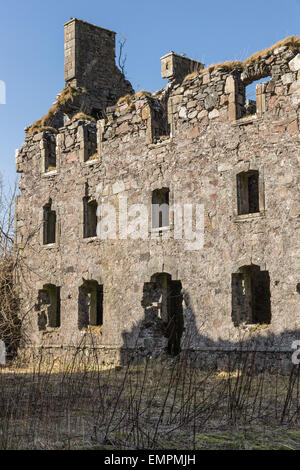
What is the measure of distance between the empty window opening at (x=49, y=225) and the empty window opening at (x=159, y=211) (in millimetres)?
4556

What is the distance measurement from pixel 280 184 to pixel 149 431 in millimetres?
7829

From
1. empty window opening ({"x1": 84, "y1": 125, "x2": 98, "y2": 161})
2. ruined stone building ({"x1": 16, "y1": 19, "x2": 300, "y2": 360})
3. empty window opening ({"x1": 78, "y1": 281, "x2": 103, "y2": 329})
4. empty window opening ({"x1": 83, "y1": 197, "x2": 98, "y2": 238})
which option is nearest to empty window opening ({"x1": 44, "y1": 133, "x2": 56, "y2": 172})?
ruined stone building ({"x1": 16, "y1": 19, "x2": 300, "y2": 360})

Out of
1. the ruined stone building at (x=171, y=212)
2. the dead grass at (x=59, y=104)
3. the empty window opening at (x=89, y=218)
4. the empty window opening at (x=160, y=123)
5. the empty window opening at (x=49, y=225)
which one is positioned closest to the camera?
the ruined stone building at (x=171, y=212)

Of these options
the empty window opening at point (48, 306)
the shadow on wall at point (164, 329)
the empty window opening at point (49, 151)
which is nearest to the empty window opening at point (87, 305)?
the empty window opening at point (48, 306)

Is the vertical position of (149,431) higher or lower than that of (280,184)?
lower

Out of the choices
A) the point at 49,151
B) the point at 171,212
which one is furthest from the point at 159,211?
the point at 49,151

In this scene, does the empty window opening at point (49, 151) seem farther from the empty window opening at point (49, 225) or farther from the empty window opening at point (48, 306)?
the empty window opening at point (48, 306)

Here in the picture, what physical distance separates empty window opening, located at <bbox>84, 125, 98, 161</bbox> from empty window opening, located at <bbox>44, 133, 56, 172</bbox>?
5.89 ft

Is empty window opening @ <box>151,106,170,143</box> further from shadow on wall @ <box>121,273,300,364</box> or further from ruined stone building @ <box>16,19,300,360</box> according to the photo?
shadow on wall @ <box>121,273,300,364</box>

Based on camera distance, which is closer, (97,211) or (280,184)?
(280,184)

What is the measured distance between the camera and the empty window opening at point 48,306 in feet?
61.6
